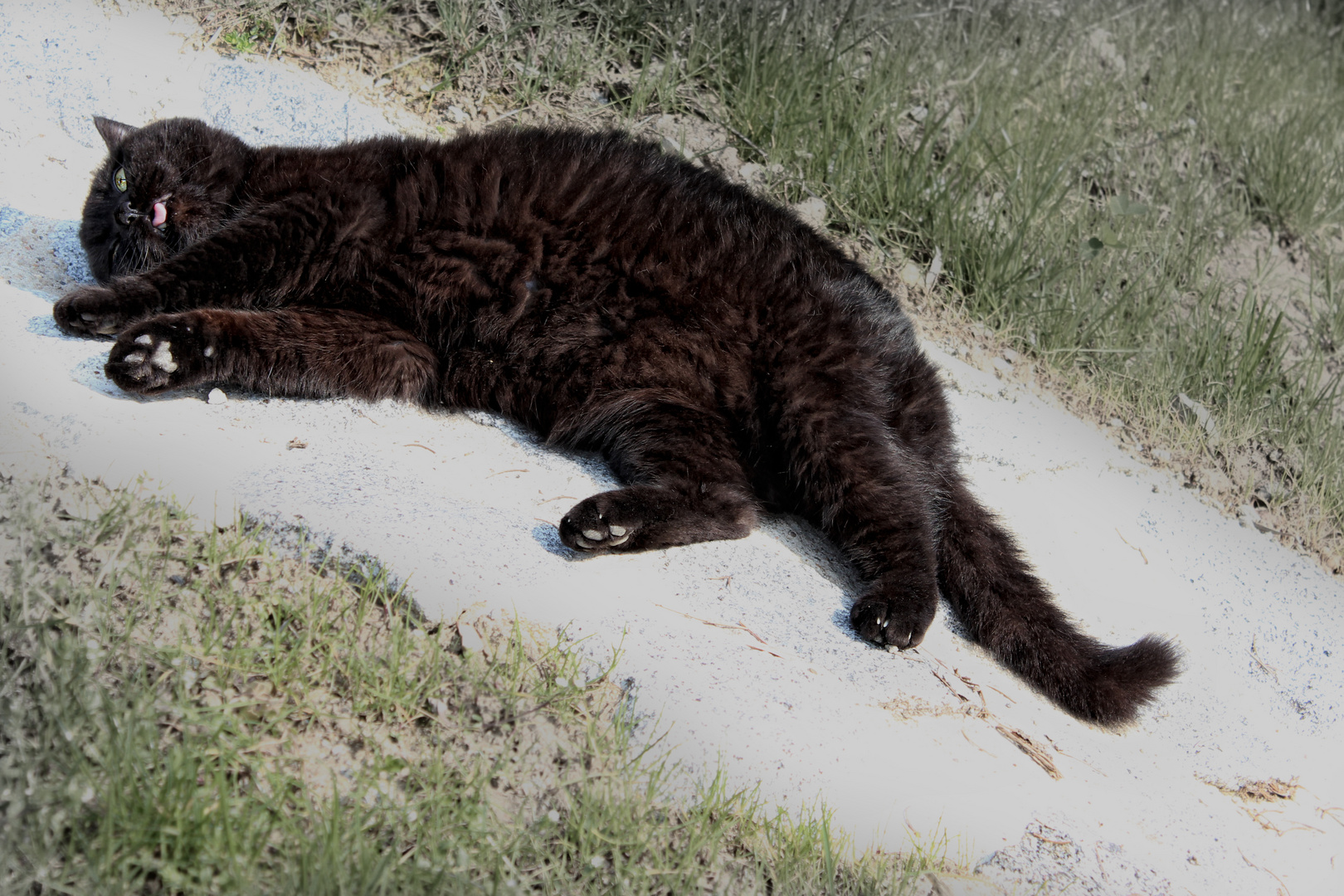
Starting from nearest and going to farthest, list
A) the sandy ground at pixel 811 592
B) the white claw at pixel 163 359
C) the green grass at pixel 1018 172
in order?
the sandy ground at pixel 811 592, the white claw at pixel 163 359, the green grass at pixel 1018 172

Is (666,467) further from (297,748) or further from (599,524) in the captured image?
(297,748)

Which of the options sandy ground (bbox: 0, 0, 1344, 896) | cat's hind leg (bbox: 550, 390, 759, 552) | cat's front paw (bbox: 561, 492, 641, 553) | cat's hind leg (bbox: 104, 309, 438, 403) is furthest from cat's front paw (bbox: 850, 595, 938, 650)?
cat's hind leg (bbox: 104, 309, 438, 403)

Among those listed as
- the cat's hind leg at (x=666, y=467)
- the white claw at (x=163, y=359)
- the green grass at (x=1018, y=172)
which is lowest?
the white claw at (x=163, y=359)

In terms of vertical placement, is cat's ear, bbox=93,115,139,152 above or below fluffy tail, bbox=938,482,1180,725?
above

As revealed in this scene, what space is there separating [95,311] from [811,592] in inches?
86.7

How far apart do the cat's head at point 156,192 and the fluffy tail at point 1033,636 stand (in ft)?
8.49

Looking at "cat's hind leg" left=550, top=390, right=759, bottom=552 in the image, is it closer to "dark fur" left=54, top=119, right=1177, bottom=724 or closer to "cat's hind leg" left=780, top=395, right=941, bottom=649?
"dark fur" left=54, top=119, right=1177, bottom=724

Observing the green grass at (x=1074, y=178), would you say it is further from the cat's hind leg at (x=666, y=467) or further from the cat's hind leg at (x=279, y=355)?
the cat's hind leg at (x=279, y=355)

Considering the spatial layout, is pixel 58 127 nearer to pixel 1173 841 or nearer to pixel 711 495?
pixel 711 495

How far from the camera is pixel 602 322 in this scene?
289 centimetres

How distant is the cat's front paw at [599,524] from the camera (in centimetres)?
236

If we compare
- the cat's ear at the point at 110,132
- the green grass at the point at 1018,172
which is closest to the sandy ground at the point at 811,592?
the cat's ear at the point at 110,132

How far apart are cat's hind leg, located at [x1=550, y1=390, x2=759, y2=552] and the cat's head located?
1.39 metres

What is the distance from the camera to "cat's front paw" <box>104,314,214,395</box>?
2.44 metres
